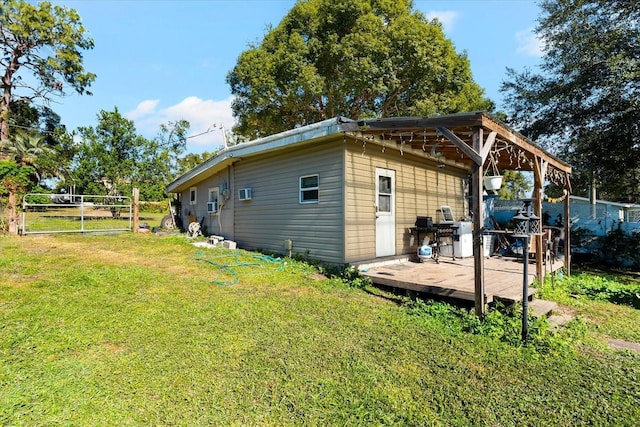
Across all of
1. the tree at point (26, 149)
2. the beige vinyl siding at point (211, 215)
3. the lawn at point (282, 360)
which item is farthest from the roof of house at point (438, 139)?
the tree at point (26, 149)

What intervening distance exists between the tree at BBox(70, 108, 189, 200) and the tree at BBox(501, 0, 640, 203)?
1831cm

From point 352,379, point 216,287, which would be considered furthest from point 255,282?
point 352,379

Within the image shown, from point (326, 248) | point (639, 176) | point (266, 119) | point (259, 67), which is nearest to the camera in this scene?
point (326, 248)

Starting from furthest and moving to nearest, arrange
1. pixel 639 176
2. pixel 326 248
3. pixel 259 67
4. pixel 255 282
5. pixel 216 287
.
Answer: pixel 259 67 → pixel 639 176 → pixel 326 248 → pixel 255 282 → pixel 216 287

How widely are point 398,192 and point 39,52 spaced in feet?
81.4

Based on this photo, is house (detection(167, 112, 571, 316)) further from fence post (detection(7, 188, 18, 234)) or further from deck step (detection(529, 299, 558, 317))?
fence post (detection(7, 188, 18, 234))

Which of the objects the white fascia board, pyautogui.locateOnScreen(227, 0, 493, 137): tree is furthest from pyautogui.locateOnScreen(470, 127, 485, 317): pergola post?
pyautogui.locateOnScreen(227, 0, 493, 137): tree

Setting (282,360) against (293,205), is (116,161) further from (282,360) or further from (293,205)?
(282,360)

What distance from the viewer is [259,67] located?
15070 mm

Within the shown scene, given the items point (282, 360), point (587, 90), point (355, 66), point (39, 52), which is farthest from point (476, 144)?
point (39, 52)

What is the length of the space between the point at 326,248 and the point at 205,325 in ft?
10.5

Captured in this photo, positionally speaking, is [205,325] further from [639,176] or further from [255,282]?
[639,176]

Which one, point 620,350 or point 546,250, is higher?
point 546,250

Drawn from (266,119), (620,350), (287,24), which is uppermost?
(287,24)
